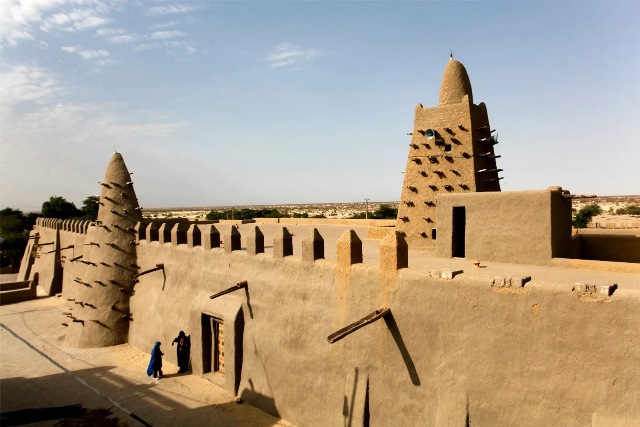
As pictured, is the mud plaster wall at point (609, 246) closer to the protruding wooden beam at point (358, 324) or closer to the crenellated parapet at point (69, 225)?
the protruding wooden beam at point (358, 324)

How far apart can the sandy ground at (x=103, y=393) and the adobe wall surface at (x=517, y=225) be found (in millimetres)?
6373

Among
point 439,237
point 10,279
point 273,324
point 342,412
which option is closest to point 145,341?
point 273,324

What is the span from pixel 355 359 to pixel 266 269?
324 cm

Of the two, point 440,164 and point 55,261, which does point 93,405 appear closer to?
point 440,164

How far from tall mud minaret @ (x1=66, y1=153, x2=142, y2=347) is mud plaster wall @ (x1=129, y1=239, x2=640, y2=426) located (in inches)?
191

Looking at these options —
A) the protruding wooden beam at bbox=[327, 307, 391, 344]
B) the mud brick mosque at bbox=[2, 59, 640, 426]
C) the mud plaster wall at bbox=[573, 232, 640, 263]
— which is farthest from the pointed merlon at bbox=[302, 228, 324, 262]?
the mud plaster wall at bbox=[573, 232, 640, 263]

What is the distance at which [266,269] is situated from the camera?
10.3 meters

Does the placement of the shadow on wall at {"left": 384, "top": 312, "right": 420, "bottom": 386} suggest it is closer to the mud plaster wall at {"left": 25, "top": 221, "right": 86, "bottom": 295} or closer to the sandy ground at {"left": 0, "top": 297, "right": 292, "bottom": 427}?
the sandy ground at {"left": 0, "top": 297, "right": 292, "bottom": 427}

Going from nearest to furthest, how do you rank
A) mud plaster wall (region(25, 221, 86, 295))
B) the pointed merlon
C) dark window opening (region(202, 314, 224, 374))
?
1. the pointed merlon
2. dark window opening (region(202, 314, 224, 374))
3. mud plaster wall (region(25, 221, 86, 295))

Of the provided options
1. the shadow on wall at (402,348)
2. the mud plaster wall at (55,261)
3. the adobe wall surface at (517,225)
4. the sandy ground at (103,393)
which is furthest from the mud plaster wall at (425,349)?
the mud plaster wall at (55,261)

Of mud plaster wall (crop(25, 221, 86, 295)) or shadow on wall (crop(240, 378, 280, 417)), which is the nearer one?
shadow on wall (crop(240, 378, 280, 417))

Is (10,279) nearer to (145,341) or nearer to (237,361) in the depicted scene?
(145,341)

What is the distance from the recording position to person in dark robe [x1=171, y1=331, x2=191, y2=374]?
12188mm

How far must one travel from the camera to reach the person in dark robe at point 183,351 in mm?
12188
